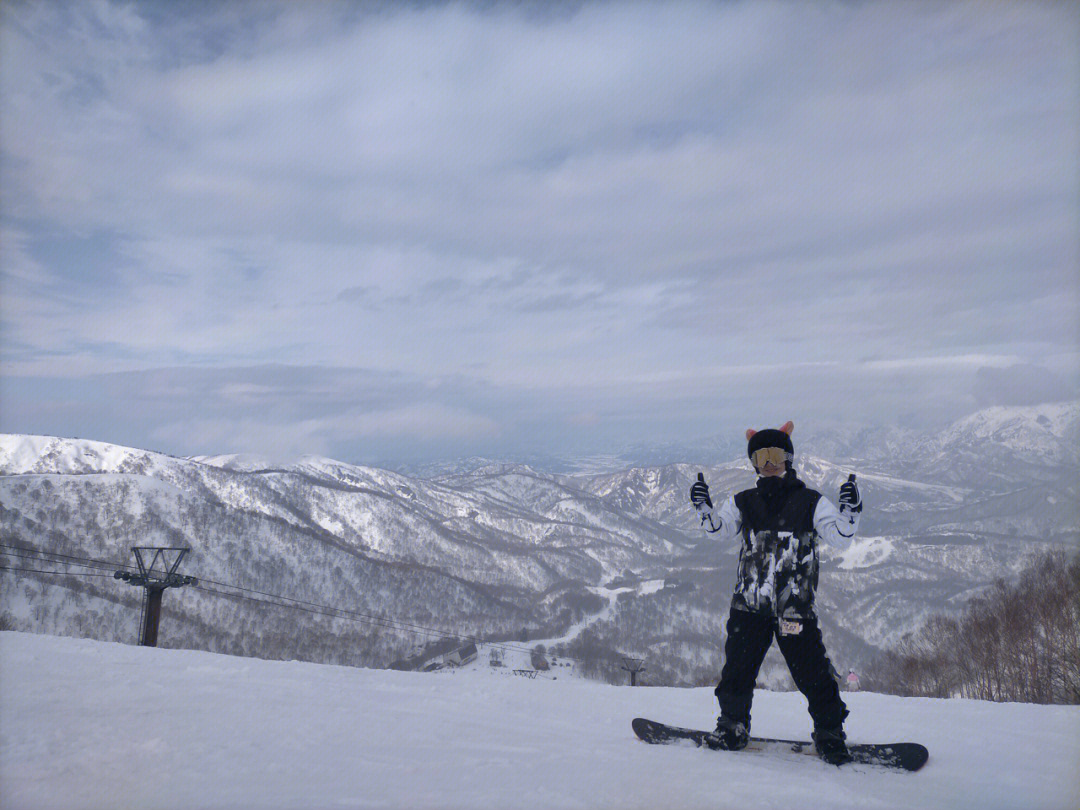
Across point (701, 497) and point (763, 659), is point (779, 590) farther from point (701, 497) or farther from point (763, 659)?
point (701, 497)

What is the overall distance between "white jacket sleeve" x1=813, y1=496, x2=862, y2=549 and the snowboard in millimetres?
1548

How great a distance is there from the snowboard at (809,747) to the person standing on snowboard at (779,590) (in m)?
0.13

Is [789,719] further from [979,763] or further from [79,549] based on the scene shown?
[79,549]

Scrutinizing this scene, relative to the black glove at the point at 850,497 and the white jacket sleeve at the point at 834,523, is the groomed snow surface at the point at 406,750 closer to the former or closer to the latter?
the white jacket sleeve at the point at 834,523

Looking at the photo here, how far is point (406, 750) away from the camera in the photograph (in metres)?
4.52

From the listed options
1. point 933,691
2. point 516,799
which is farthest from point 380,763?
point 933,691

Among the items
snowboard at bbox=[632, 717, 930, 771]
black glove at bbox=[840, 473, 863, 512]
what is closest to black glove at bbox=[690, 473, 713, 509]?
black glove at bbox=[840, 473, 863, 512]

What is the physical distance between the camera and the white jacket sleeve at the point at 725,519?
595cm

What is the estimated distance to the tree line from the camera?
105ft

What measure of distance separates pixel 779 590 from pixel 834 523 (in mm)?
748

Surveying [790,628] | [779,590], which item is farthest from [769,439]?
[790,628]

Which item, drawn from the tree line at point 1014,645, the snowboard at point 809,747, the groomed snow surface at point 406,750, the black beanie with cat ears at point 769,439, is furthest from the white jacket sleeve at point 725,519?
the tree line at point 1014,645

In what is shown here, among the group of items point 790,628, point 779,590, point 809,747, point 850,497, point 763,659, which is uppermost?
point 850,497

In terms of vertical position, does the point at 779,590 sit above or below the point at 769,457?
below
